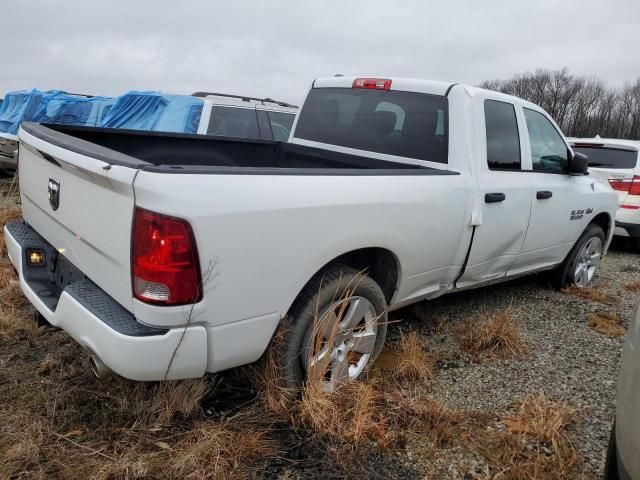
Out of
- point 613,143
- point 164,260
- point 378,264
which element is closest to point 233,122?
point 378,264

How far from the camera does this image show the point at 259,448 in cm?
238

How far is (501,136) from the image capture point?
376 centimetres

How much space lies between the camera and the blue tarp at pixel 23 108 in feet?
38.7

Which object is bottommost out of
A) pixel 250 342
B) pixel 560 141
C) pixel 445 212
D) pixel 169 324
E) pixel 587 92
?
pixel 250 342

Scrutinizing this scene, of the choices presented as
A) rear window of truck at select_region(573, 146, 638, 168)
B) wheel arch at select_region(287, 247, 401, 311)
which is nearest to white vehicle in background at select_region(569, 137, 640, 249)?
rear window of truck at select_region(573, 146, 638, 168)

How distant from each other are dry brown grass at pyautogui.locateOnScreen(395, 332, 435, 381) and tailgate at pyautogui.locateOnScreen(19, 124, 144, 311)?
5.76 ft

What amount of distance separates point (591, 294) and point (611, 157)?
10.6 feet

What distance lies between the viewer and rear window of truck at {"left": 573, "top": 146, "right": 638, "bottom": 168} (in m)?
7.16

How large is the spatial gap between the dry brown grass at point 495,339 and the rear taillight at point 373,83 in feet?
6.28

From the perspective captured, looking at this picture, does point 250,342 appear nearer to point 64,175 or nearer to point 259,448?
point 259,448

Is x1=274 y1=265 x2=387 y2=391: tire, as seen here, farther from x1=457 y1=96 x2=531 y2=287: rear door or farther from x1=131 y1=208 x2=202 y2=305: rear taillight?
x1=457 y1=96 x2=531 y2=287: rear door

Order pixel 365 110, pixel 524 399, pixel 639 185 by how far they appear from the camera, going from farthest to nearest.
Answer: pixel 639 185
pixel 365 110
pixel 524 399

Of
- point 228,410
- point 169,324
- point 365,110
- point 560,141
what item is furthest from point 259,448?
point 560,141

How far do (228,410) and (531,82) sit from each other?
70.3 m
